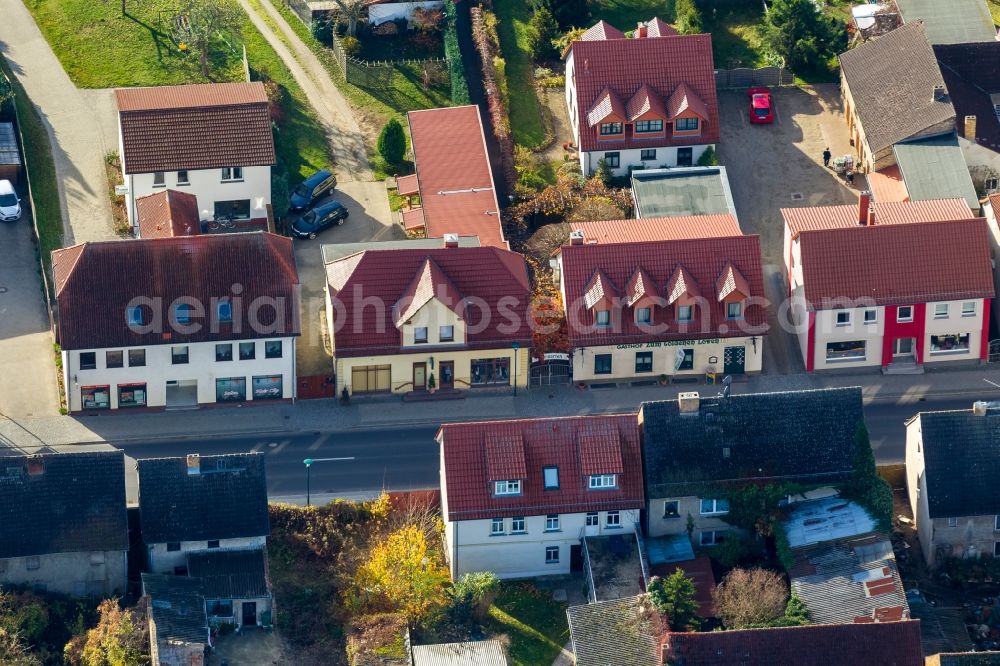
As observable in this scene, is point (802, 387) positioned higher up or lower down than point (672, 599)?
higher up

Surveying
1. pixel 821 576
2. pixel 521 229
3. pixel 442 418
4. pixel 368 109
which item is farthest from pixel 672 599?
pixel 368 109

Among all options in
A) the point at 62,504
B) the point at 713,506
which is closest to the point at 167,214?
the point at 62,504

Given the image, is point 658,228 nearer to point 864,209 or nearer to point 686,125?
point 686,125

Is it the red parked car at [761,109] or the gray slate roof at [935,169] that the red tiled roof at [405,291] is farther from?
the gray slate roof at [935,169]

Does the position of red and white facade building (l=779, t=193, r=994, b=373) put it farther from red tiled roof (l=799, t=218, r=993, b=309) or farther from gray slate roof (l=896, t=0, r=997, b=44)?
gray slate roof (l=896, t=0, r=997, b=44)

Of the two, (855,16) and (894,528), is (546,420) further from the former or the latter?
(855,16)

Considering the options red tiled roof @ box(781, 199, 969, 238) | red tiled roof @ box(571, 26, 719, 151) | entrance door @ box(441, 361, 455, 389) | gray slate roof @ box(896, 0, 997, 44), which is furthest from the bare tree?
gray slate roof @ box(896, 0, 997, 44)
